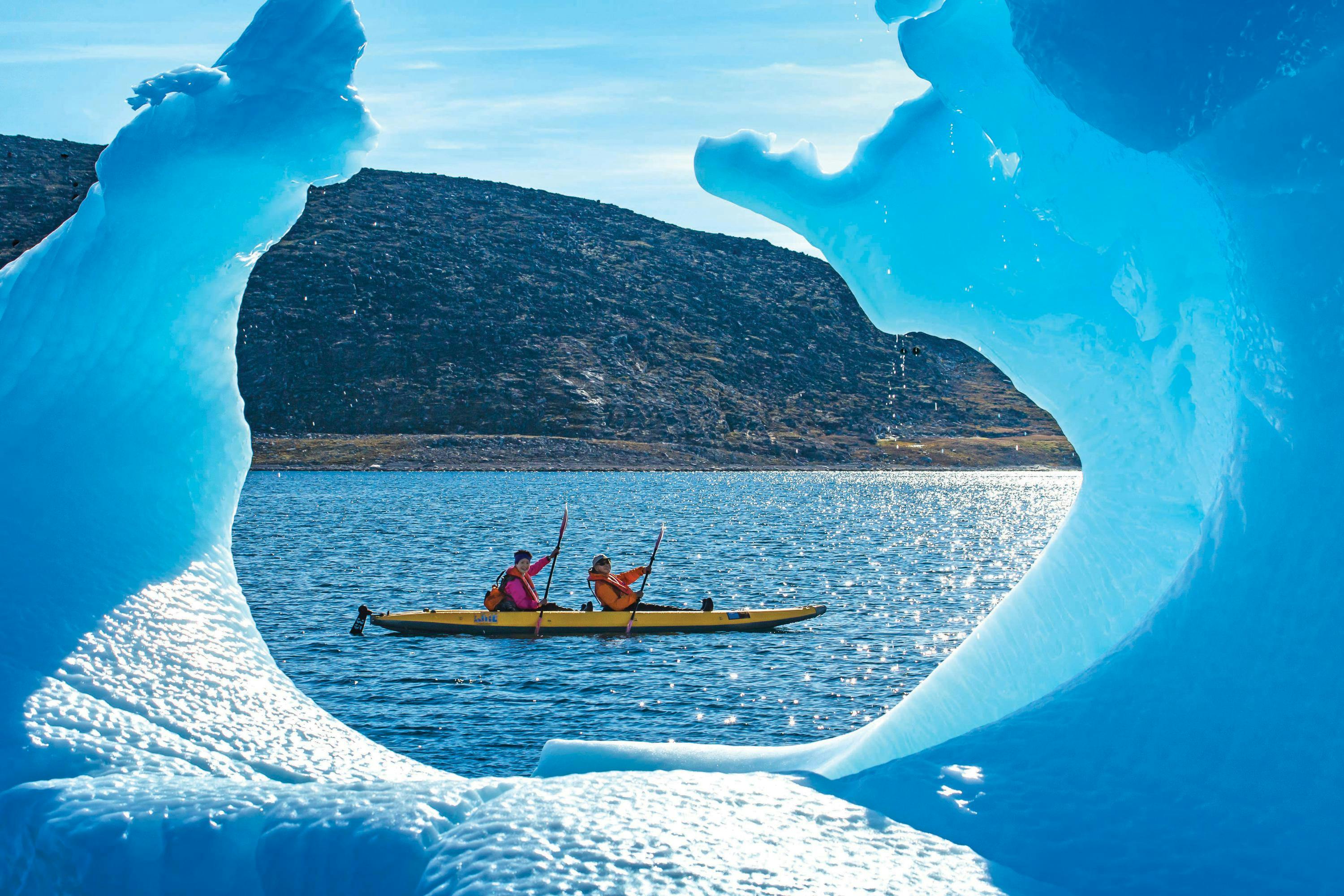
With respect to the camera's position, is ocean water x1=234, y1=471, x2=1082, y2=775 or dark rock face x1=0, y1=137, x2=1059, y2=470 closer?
ocean water x1=234, y1=471, x2=1082, y2=775

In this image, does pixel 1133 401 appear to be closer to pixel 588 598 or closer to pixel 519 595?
pixel 519 595

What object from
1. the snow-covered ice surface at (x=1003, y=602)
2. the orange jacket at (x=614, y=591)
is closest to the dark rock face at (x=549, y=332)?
the orange jacket at (x=614, y=591)

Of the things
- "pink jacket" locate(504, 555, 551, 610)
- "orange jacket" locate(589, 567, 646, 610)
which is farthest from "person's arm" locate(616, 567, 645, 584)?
"pink jacket" locate(504, 555, 551, 610)

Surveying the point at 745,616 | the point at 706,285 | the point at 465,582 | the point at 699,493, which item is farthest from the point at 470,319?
the point at 745,616

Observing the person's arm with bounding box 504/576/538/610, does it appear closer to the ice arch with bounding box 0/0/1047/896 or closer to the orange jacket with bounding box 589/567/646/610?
the orange jacket with bounding box 589/567/646/610

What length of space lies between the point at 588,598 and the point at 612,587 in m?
8.35

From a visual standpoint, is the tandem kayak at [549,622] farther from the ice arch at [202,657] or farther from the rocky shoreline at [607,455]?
the rocky shoreline at [607,455]

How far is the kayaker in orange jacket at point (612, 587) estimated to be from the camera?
29.5 m

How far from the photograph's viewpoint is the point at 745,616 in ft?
103

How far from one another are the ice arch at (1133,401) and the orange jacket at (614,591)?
70.3 feet

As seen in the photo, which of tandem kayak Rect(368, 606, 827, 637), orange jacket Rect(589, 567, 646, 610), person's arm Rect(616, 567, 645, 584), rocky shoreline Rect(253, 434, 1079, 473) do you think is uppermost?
rocky shoreline Rect(253, 434, 1079, 473)

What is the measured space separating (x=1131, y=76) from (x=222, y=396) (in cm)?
753

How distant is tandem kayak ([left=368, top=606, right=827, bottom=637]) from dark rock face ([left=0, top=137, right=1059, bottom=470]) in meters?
101

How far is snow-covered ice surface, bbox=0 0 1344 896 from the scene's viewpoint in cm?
551
